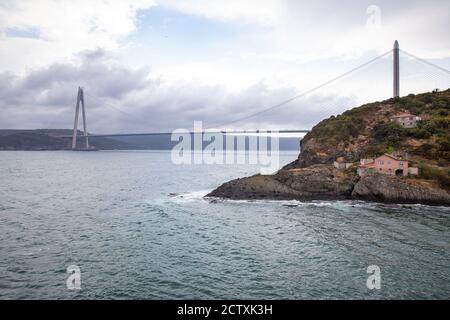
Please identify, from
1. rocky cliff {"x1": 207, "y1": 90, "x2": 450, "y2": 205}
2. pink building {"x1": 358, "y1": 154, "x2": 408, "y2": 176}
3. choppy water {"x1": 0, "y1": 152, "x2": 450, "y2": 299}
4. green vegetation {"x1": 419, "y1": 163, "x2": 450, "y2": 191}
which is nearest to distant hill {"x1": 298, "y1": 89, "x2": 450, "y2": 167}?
rocky cliff {"x1": 207, "y1": 90, "x2": 450, "y2": 205}

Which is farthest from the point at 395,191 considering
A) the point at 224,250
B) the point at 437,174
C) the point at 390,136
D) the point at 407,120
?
the point at 224,250

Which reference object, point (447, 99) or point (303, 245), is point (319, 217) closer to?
point (303, 245)

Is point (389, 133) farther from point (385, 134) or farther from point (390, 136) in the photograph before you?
point (390, 136)

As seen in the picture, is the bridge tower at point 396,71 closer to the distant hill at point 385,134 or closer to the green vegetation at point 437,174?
the distant hill at point 385,134

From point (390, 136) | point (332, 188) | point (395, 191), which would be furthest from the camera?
point (390, 136)

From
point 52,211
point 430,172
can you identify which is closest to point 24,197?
point 52,211
